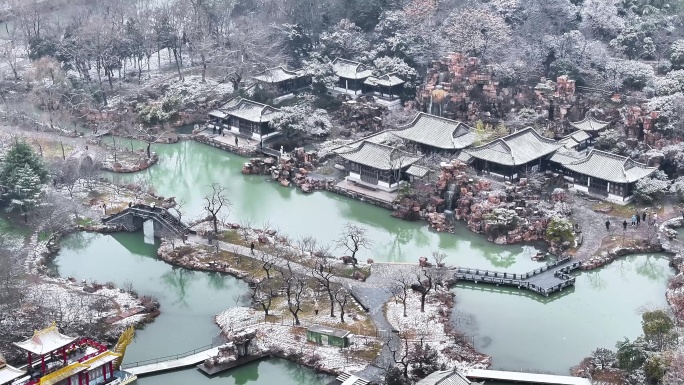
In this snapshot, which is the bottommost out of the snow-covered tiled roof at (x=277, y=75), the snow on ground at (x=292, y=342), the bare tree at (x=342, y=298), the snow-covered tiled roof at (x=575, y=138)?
the snow on ground at (x=292, y=342)

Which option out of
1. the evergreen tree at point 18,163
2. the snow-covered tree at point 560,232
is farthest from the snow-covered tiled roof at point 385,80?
the evergreen tree at point 18,163

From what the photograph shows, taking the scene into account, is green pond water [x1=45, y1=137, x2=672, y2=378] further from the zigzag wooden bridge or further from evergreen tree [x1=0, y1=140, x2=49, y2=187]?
evergreen tree [x1=0, y1=140, x2=49, y2=187]

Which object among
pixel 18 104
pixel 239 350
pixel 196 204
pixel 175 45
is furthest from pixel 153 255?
pixel 175 45

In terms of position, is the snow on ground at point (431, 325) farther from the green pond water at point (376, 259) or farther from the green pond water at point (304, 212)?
the green pond water at point (304, 212)

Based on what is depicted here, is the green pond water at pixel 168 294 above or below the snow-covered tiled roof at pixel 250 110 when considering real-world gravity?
below

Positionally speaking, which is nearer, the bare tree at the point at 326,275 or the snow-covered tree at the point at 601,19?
the bare tree at the point at 326,275

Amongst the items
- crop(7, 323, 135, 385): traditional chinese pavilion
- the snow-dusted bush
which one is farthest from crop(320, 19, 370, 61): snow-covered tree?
crop(7, 323, 135, 385): traditional chinese pavilion
